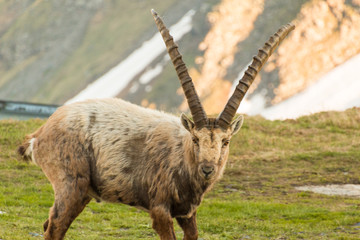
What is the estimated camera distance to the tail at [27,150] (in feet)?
36.1

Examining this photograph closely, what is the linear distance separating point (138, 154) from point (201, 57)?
200ft

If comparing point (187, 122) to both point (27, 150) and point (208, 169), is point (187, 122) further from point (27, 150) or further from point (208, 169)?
point (27, 150)

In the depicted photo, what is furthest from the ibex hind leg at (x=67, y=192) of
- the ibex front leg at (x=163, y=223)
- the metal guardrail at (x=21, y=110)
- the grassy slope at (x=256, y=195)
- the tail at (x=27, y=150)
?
the metal guardrail at (x=21, y=110)

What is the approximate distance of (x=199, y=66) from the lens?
6938 cm

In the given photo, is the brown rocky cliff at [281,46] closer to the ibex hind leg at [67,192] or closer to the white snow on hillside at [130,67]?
the white snow on hillside at [130,67]

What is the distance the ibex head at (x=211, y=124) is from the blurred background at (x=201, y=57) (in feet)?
136

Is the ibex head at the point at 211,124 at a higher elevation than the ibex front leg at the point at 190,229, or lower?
higher

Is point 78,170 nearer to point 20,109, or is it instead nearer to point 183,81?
point 183,81

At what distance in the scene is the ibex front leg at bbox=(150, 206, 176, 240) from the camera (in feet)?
31.7

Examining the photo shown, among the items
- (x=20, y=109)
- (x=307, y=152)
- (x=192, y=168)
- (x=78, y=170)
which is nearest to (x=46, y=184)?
(x=78, y=170)

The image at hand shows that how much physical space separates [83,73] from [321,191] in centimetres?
6684

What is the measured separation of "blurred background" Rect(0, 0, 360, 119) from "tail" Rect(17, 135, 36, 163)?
40.3 meters

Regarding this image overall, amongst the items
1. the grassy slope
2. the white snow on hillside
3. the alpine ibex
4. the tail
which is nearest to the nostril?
the alpine ibex

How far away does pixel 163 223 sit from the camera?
9680 millimetres
